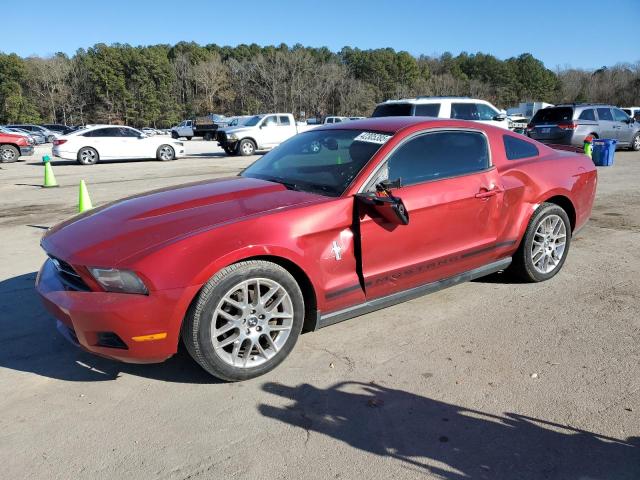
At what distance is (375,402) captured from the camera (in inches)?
116

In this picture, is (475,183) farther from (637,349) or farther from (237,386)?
(237,386)

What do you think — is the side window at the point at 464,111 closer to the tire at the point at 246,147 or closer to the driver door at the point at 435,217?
the driver door at the point at 435,217

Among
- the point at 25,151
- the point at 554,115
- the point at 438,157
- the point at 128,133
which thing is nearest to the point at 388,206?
the point at 438,157

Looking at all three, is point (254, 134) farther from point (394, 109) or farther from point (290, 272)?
point (290, 272)

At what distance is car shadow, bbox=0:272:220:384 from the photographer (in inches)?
129

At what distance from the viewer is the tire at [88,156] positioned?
62.3ft

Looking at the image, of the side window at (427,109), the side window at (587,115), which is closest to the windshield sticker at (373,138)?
the side window at (427,109)

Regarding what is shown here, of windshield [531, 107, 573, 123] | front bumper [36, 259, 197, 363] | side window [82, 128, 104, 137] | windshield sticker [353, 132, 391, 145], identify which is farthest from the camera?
side window [82, 128, 104, 137]

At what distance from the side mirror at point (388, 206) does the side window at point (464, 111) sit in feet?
36.6

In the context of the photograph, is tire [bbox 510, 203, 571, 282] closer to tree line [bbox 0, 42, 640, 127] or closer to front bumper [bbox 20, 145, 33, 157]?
front bumper [bbox 20, 145, 33, 157]

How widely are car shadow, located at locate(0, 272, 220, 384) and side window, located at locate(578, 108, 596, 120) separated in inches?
647

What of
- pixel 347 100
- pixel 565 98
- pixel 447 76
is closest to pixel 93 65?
pixel 347 100

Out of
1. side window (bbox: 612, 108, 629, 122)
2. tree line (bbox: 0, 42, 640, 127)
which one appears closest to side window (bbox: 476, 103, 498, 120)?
side window (bbox: 612, 108, 629, 122)

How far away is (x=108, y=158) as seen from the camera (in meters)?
19.3
